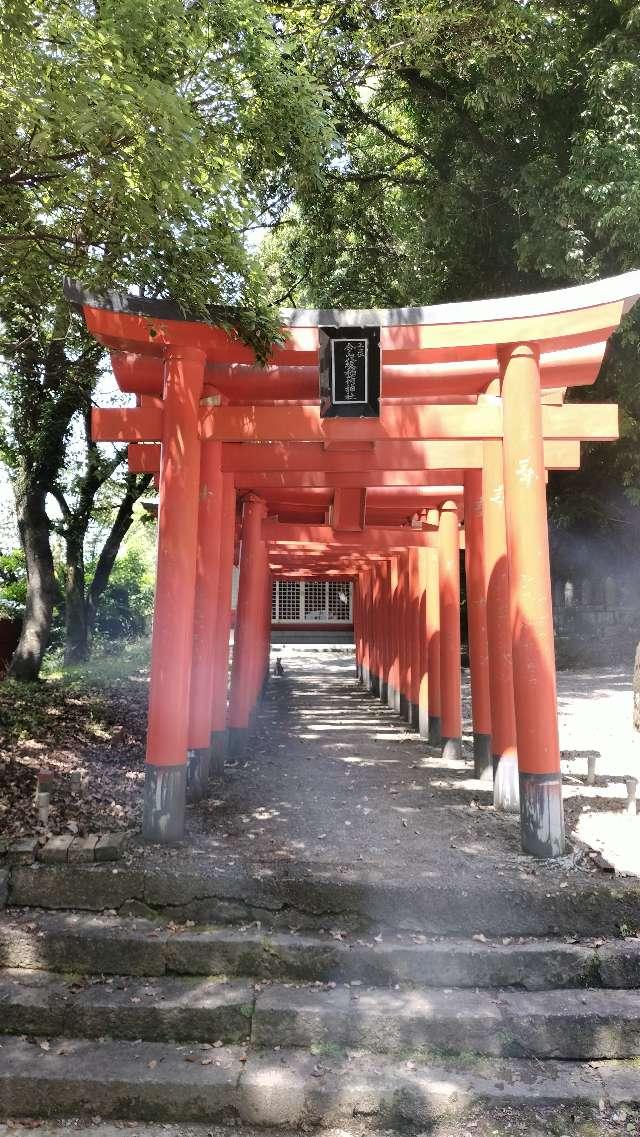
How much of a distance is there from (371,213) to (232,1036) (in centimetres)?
1567

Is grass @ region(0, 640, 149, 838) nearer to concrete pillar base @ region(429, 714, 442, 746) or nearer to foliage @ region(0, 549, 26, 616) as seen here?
concrete pillar base @ region(429, 714, 442, 746)

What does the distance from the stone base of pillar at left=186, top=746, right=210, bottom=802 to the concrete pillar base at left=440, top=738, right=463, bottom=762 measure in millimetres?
3448

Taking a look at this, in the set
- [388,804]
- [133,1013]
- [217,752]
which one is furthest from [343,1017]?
[217,752]

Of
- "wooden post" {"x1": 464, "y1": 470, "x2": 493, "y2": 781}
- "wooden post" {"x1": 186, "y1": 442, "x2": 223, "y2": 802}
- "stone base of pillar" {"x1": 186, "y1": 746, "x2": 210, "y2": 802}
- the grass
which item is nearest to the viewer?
the grass

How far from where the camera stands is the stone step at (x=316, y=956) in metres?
4.46

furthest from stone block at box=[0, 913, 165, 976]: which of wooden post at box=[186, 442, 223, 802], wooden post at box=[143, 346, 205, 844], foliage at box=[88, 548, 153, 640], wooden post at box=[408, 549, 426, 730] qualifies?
foliage at box=[88, 548, 153, 640]

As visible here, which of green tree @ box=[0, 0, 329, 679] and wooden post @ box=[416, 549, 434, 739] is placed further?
wooden post @ box=[416, 549, 434, 739]

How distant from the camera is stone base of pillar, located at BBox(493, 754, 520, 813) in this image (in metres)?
7.11

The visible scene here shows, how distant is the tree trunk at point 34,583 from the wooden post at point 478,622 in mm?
6177

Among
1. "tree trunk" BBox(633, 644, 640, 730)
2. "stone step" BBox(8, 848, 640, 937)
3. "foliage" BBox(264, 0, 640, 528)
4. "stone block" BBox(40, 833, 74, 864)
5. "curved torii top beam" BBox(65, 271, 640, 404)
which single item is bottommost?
"stone step" BBox(8, 848, 640, 937)

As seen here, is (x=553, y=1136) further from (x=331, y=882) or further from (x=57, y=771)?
(x=57, y=771)

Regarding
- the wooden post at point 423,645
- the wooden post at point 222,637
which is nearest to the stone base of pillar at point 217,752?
the wooden post at point 222,637

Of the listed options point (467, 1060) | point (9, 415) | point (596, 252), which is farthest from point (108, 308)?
point (596, 252)

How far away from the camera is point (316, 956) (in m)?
4.56
